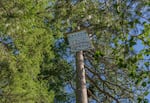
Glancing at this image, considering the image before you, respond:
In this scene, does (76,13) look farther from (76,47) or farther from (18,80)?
(18,80)

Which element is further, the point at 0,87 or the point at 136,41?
the point at 0,87

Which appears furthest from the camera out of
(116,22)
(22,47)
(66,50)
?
(66,50)

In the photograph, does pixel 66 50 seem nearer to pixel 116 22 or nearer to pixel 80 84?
pixel 80 84

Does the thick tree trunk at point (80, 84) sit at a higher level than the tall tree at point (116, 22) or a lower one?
lower

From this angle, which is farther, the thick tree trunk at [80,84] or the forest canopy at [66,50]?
the thick tree trunk at [80,84]

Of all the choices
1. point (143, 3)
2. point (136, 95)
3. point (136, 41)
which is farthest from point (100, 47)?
point (143, 3)

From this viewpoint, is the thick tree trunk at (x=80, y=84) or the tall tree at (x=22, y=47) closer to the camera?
the tall tree at (x=22, y=47)

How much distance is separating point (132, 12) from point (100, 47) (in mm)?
2939

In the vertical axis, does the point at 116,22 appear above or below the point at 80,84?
above

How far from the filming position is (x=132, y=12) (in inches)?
216

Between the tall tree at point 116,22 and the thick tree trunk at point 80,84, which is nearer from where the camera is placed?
the tall tree at point 116,22

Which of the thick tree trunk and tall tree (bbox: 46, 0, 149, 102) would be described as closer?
tall tree (bbox: 46, 0, 149, 102)

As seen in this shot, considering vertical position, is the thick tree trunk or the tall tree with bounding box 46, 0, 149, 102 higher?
the tall tree with bounding box 46, 0, 149, 102

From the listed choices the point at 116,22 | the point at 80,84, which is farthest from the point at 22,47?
the point at 116,22
